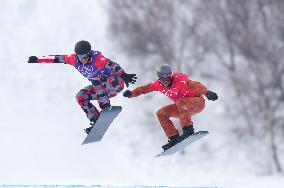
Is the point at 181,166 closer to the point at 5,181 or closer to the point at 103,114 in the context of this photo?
Answer: the point at 5,181

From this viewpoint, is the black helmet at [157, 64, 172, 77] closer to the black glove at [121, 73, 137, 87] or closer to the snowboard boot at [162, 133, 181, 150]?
the black glove at [121, 73, 137, 87]

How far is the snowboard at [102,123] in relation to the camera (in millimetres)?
12844

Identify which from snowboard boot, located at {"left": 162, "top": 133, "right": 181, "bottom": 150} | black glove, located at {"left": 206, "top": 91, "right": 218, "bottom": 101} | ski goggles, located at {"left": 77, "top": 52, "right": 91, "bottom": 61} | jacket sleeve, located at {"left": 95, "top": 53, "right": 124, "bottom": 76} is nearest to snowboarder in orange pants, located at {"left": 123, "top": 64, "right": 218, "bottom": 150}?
snowboard boot, located at {"left": 162, "top": 133, "right": 181, "bottom": 150}

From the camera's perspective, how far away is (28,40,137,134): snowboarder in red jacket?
12.3 m

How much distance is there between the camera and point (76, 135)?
3672 cm

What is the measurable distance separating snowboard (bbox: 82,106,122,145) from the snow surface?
1724cm

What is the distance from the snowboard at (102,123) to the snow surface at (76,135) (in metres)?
17.2

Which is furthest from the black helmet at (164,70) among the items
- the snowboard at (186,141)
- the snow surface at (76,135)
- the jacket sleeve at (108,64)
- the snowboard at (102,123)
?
the snow surface at (76,135)

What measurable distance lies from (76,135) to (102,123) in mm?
23835

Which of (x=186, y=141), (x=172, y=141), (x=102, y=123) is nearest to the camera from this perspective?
(x=102, y=123)

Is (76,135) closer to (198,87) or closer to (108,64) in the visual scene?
(198,87)

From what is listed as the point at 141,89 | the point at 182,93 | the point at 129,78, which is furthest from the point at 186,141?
the point at 129,78

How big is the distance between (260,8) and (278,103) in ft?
19.8

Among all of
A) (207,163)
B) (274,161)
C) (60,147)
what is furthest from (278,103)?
(60,147)
